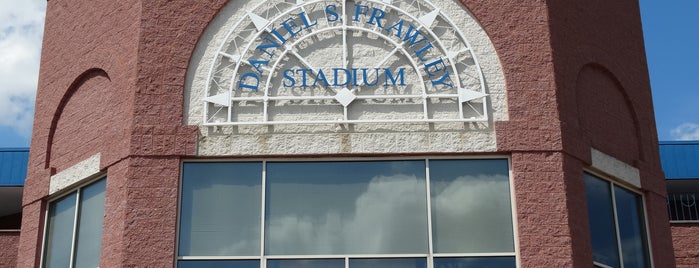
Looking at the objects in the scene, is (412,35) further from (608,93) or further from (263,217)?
(608,93)

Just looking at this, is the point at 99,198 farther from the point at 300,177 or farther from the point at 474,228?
the point at 474,228

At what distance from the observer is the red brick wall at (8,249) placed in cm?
2317

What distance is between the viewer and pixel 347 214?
55.8ft

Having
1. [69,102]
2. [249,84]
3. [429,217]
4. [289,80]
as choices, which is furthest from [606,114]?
[69,102]

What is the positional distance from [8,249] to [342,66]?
1013cm

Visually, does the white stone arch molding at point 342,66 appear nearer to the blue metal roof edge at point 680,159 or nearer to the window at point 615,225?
the window at point 615,225

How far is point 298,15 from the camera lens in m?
18.2

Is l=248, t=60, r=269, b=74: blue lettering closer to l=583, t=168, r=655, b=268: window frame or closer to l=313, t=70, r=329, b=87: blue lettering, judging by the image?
l=313, t=70, r=329, b=87: blue lettering

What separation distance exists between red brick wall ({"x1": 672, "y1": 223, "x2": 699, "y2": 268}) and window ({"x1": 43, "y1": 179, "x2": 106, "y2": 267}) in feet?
42.8

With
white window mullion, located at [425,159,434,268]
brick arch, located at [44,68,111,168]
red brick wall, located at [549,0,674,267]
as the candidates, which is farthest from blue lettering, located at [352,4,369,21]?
brick arch, located at [44,68,111,168]

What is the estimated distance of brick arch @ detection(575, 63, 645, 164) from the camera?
18.7m

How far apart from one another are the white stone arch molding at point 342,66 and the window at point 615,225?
8.49ft

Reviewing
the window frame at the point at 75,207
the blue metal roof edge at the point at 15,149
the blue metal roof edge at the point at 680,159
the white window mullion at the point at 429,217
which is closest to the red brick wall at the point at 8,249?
the window frame at the point at 75,207

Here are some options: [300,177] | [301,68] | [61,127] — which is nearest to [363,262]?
[300,177]
